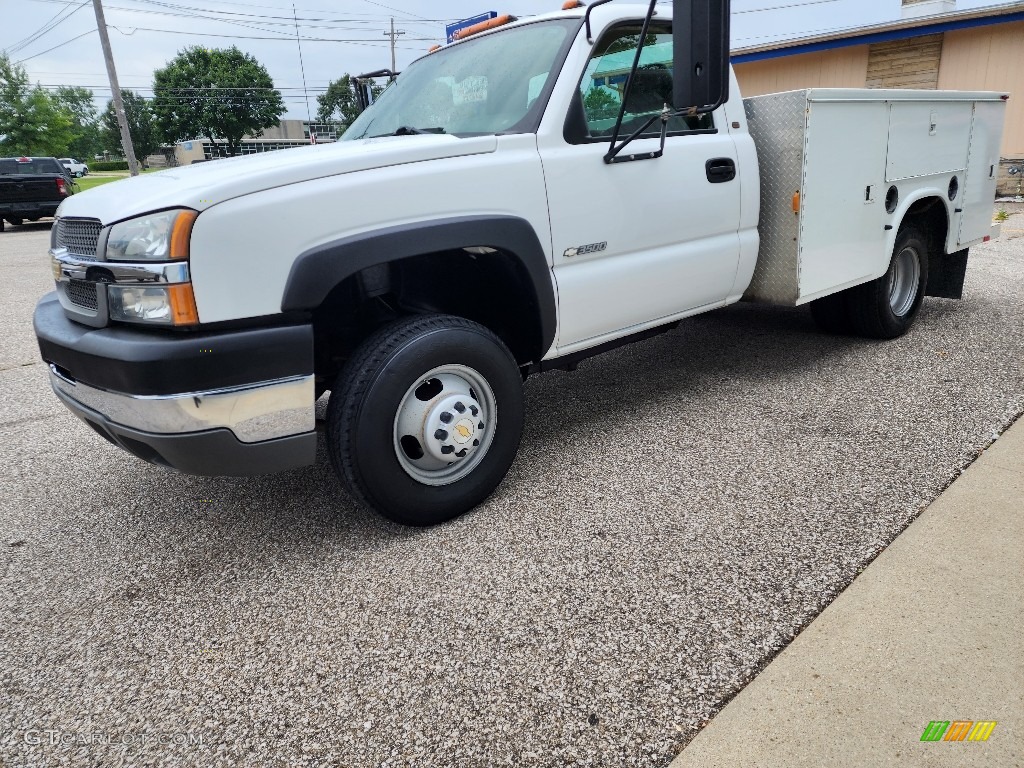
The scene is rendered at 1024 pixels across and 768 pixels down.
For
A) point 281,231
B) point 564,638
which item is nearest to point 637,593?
point 564,638

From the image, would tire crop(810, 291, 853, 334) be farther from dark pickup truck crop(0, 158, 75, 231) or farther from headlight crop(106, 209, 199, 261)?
dark pickup truck crop(0, 158, 75, 231)

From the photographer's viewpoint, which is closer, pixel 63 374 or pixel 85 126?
pixel 63 374

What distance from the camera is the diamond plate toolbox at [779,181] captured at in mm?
3777

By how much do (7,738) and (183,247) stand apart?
1420 millimetres

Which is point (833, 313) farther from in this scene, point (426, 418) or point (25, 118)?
point (25, 118)

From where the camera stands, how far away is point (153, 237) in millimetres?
2264

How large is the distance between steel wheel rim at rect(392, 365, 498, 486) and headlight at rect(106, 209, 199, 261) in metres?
0.91

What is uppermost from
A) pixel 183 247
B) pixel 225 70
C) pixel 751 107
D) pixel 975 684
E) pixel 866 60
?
pixel 225 70

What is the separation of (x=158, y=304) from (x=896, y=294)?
4.79 m

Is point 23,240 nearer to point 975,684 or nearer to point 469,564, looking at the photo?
point 469,564

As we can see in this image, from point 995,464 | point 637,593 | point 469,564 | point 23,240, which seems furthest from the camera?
point 23,240

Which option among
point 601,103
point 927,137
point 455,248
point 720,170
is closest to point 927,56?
point 927,137

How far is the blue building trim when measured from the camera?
14967 millimetres

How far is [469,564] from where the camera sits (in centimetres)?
263
